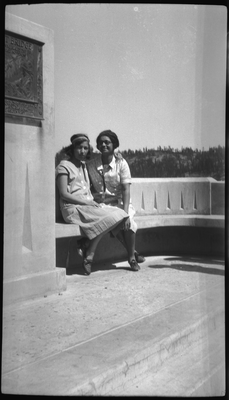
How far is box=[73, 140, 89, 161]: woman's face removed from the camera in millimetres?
3463

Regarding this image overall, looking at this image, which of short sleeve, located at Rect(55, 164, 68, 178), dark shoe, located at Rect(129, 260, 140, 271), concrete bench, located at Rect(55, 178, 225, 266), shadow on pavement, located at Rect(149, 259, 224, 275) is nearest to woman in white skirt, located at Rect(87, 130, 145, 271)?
dark shoe, located at Rect(129, 260, 140, 271)

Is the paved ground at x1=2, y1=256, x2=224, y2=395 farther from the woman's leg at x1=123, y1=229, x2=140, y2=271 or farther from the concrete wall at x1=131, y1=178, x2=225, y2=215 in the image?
the concrete wall at x1=131, y1=178, x2=225, y2=215

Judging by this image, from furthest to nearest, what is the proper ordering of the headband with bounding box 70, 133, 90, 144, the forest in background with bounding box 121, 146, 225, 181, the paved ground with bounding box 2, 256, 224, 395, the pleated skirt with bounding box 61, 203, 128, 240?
the pleated skirt with bounding box 61, 203, 128, 240
the headband with bounding box 70, 133, 90, 144
the forest in background with bounding box 121, 146, 225, 181
the paved ground with bounding box 2, 256, 224, 395

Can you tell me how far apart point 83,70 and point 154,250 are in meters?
2.28

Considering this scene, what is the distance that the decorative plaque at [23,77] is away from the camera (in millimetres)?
2652

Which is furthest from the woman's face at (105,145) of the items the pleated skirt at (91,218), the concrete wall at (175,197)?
the concrete wall at (175,197)

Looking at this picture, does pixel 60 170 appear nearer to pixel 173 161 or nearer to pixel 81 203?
pixel 81 203

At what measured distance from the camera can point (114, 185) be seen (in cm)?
383

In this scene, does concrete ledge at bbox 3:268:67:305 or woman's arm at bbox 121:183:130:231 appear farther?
woman's arm at bbox 121:183:130:231

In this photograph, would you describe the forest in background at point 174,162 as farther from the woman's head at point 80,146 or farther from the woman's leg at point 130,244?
the woman's leg at point 130,244

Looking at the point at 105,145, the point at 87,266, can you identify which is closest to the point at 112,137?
the point at 105,145

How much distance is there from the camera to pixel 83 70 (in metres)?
2.88

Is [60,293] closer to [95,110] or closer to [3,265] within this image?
[3,265]

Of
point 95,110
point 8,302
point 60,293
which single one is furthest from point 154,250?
point 8,302
